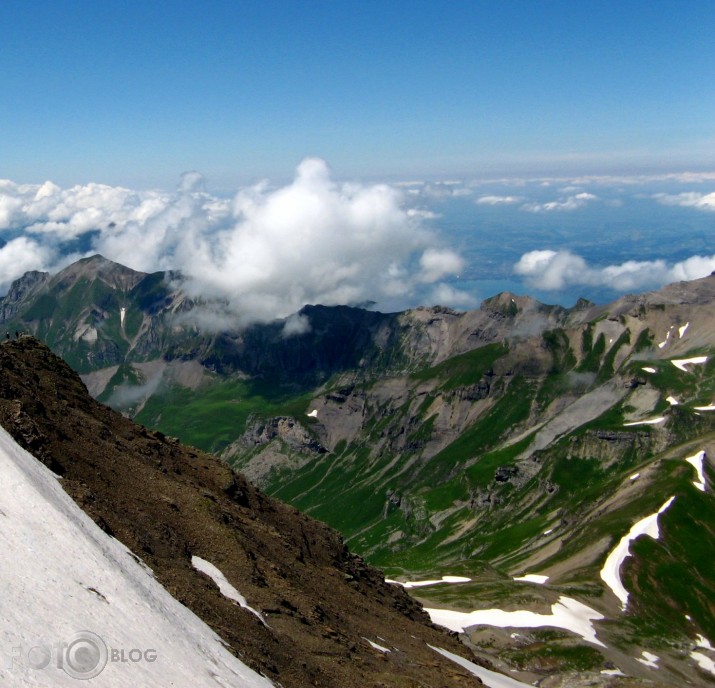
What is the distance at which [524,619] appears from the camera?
141125 mm

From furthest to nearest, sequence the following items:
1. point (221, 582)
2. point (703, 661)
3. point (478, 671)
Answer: point (703, 661) < point (478, 671) < point (221, 582)

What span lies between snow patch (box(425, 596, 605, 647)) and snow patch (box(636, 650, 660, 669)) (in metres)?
7.09

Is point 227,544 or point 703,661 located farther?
point 703,661

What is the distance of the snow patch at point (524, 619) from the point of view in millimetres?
135750

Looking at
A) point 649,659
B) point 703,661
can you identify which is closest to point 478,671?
point 649,659

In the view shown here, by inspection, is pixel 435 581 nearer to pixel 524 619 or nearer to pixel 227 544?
pixel 524 619

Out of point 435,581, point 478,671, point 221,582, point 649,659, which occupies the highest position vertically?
point 221,582

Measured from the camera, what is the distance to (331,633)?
50.8m

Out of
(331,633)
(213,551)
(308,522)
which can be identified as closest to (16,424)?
(213,551)

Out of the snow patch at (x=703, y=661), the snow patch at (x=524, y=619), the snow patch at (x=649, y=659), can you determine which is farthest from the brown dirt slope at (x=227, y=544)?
the snow patch at (x=703, y=661)

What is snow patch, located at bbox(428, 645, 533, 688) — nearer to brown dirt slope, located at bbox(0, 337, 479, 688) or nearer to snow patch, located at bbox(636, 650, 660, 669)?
brown dirt slope, located at bbox(0, 337, 479, 688)

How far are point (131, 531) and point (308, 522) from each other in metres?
46.0

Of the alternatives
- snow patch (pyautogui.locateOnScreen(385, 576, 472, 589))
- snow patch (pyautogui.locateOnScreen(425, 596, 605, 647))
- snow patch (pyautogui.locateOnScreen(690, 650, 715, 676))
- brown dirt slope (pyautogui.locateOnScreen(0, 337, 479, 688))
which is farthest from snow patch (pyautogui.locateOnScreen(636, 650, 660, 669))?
brown dirt slope (pyautogui.locateOnScreen(0, 337, 479, 688))

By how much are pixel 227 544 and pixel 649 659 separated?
344 feet
